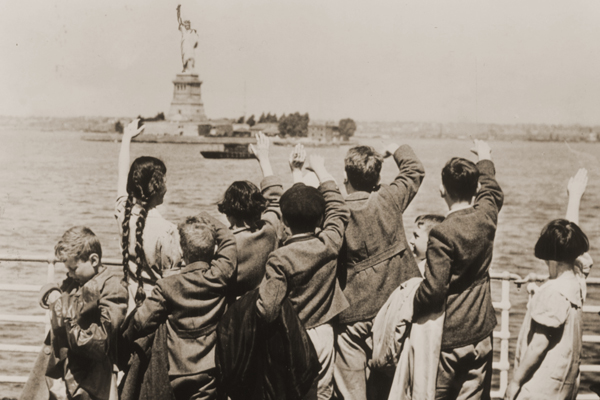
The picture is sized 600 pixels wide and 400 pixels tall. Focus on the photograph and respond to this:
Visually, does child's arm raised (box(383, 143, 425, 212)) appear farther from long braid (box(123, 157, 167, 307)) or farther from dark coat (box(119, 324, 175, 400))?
dark coat (box(119, 324, 175, 400))

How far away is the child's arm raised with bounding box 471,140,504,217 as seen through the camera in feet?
10.3

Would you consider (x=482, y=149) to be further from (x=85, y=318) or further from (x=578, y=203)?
(x=85, y=318)

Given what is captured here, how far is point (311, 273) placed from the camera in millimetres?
2969

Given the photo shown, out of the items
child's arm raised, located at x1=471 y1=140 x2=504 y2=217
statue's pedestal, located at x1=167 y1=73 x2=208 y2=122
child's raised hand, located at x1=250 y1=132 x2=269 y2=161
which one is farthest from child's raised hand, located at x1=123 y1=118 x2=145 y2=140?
statue's pedestal, located at x1=167 y1=73 x2=208 y2=122

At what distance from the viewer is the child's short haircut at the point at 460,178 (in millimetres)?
3039

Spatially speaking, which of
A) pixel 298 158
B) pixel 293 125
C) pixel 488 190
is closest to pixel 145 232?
pixel 298 158

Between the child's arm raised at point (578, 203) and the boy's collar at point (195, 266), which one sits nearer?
the boy's collar at point (195, 266)

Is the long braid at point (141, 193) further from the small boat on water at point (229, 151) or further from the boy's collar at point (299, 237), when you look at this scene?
the small boat on water at point (229, 151)

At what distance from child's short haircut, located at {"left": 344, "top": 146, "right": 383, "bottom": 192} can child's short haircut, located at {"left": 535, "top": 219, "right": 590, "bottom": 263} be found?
89 centimetres

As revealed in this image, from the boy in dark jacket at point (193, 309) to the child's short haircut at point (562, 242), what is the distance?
1512 millimetres

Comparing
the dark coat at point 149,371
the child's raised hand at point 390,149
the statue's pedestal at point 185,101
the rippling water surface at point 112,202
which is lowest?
the rippling water surface at point 112,202

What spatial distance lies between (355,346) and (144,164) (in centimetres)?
142

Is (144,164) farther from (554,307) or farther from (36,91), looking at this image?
(36,91)

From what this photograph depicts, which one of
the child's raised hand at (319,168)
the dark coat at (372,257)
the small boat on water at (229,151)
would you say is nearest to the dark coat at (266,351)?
the dark coat at (372,257)
